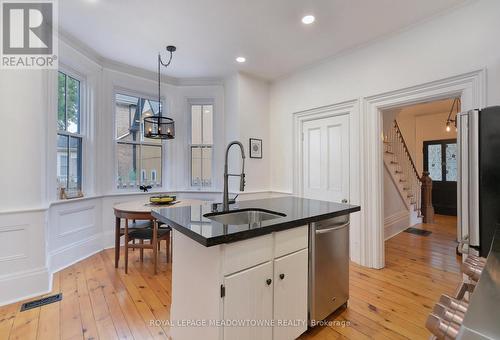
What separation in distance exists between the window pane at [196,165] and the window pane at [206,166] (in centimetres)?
8

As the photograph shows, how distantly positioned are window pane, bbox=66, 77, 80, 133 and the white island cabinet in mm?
2865

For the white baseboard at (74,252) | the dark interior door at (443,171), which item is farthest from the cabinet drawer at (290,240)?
the dark interior door at (443,171)

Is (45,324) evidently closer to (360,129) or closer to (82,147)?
(82,147)

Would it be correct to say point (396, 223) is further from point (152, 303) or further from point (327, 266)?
point (152, 303)

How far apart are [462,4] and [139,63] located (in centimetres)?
418

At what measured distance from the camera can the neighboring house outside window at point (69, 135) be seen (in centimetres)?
324

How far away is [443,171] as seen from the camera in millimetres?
6555

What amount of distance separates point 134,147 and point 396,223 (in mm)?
5205

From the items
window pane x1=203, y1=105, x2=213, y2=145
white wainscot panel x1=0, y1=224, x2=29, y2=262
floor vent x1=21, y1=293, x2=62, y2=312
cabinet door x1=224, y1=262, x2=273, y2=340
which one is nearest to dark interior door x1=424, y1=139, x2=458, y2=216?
window pane x1=203, y1=105, x2=213, y2=145

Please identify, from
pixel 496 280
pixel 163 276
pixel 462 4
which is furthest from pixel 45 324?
pixel 462 4

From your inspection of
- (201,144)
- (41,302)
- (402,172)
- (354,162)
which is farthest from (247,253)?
(402,172)

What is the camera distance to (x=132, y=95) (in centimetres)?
415

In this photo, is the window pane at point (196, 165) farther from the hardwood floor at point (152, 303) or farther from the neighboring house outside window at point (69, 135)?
the neighboring house outside window at point (69, 135)

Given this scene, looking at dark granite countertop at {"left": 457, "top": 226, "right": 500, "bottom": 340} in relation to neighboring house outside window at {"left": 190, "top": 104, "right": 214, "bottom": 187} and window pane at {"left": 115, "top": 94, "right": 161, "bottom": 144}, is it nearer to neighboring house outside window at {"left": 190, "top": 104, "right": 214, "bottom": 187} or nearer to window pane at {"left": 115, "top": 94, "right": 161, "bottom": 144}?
neighboring house outside window at {"left": 190, "top": 104, "right": 214, "bottom": 187}
